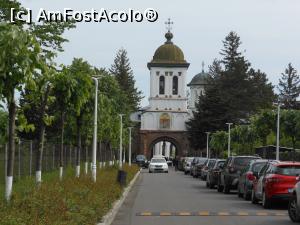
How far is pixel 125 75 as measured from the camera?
126m

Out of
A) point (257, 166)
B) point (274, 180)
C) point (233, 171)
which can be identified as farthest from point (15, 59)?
point (233, 171)

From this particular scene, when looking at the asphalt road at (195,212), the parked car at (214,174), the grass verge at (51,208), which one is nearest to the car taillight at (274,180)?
the asphalt road at (195,212)

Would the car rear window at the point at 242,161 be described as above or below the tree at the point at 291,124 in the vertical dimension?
below

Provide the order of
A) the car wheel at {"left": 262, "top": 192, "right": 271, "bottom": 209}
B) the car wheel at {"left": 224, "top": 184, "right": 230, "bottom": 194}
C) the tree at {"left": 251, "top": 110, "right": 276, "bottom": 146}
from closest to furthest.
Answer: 1. the car wheel at {"left": 262, "top": 192, "right": 271, "bottom": 209}
2. the car wheel at {"left": 224, "top": 184, "right": 230, "bottom": 194}
3. the tree at {"left": 251, "top": 110, "right": 276, "bottom": 146}

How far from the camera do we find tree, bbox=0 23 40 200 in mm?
12328

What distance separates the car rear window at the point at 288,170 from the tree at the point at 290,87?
99.4 m

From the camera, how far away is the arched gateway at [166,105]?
119938 mm

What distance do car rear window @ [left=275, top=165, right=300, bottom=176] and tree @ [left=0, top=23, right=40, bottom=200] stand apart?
10.8m

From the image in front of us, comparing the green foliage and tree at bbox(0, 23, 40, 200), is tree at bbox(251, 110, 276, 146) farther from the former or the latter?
the green foliage

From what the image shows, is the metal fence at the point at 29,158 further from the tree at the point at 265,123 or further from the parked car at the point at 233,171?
the tree at the point at 265,123


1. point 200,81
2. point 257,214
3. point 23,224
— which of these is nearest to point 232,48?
point 200,81

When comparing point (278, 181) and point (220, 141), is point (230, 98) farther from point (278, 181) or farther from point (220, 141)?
point (278, 181)

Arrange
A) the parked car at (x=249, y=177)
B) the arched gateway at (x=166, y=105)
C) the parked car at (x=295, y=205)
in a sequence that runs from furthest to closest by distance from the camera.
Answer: the arched gateway at (x=166, y=105)
the parked car at (x=249, y=177)
the parked car at (x=295, y=205)

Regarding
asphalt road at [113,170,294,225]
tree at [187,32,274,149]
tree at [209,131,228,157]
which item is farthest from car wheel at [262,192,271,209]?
tree at [187,32,274,149]
